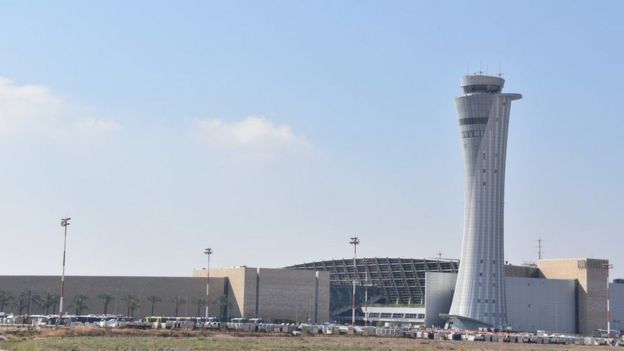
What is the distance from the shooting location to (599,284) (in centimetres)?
19100

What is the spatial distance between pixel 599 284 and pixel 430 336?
66035mm

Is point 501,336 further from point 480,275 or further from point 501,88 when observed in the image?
point 501,88

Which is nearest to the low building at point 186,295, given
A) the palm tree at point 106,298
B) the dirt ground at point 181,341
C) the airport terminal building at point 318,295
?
the palm tree at point 106,298

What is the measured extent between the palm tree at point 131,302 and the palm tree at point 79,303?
639cm

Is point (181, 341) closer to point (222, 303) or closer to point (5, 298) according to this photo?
point (5, 298)

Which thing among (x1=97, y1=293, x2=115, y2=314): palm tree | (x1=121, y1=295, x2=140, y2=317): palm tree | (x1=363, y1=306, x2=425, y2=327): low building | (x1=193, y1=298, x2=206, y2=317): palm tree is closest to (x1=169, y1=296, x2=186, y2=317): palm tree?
(x1=193, y1=298, x2=206, y2=317): palm tree

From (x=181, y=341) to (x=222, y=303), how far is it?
7888cm

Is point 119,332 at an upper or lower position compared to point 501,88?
lower

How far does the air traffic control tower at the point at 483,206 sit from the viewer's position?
575 feet

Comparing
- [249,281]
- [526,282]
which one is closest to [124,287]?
[249,281]

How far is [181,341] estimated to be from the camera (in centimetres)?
10225

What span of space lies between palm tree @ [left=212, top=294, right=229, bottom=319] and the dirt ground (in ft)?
191

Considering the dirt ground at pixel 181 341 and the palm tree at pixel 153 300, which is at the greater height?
the palm tree at pixel 153 300

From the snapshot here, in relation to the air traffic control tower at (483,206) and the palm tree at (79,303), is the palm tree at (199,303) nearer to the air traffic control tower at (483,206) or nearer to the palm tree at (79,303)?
the palm tree at (79,303)
